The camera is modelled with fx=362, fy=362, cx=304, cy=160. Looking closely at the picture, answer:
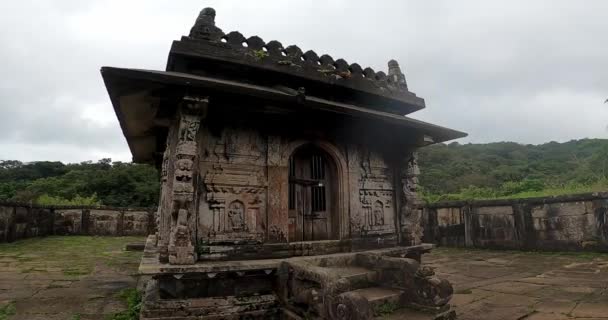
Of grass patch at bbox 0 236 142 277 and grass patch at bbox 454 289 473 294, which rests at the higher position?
grass patch at bbox 0 236 142 277

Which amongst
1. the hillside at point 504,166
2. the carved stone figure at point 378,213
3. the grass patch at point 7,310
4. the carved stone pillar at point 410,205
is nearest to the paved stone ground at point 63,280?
the grass patch at point 7,310

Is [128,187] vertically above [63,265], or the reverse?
[128,187]

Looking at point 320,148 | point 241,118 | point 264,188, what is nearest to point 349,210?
point 320,148

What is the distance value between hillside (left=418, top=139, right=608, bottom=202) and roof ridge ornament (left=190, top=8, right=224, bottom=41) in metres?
14.7

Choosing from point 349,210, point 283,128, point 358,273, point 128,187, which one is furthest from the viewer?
point 128,187

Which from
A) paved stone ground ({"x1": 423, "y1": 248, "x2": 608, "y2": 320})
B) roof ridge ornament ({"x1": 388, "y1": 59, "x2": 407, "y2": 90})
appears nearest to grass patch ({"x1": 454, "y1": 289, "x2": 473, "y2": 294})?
paved stone ground ({"x1": 423, "y1": 248, "x2": 608, "y2": 320})

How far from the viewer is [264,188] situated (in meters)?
5.69

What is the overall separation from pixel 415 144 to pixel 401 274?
292 centimetres

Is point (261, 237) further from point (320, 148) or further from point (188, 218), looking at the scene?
point (320, 148)

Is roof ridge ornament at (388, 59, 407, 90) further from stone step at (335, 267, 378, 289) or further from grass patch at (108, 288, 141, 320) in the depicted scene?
grass patch at (108, 288, 141, 320)

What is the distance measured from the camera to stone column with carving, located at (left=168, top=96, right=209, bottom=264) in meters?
4.70

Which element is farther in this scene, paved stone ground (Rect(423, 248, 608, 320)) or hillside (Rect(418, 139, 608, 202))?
hillside (Rect(418, 139, 608, 202))

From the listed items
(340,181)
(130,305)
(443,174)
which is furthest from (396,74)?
(443,174)

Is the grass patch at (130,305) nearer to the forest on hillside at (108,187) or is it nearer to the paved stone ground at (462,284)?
the paved stone ground at (462,284)
